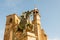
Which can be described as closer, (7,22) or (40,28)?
(40,28)

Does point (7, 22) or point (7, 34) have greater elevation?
point (7, 22)

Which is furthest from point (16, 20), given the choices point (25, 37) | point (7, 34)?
point (25, 37)

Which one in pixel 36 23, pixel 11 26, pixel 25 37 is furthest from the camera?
pixel 11 26

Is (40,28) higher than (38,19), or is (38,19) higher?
(38,19)

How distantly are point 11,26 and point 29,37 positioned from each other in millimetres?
20549

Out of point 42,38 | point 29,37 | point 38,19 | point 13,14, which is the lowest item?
point 29,37

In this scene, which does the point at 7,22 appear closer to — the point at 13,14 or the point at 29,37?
the point at 13,14

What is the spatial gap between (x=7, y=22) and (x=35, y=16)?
613 centimetres

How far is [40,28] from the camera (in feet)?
84.1

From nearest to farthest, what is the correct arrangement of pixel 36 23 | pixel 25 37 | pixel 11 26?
pixel 25 37 < pixel 36 23 < pixel 11 26

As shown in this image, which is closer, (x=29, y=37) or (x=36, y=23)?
(x=29, y=37)

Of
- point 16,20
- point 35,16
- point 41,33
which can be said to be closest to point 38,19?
point 35,16

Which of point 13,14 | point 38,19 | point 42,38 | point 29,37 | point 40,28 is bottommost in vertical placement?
point 29,37

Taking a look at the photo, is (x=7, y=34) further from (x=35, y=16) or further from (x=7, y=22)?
(x=35, y=16)
